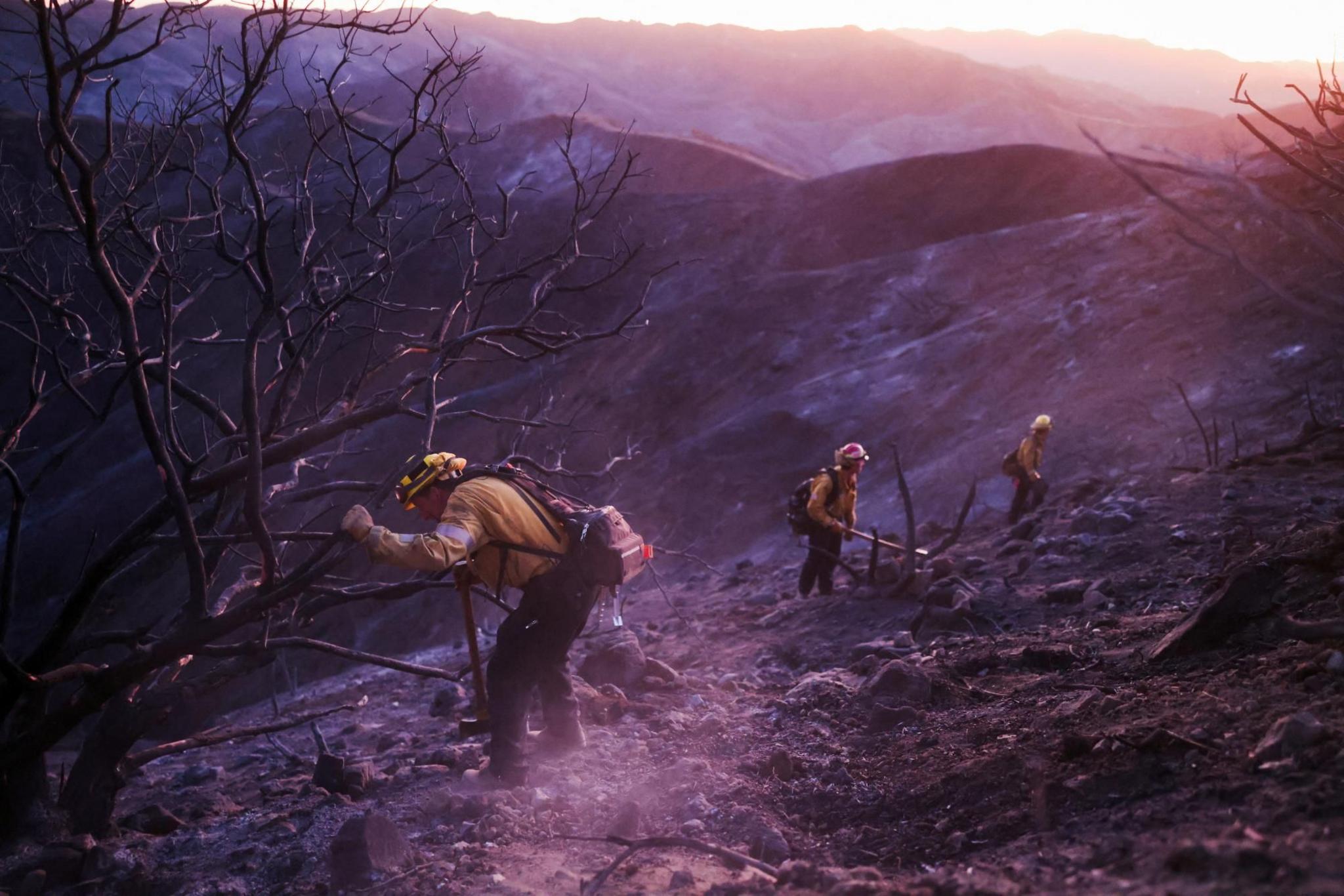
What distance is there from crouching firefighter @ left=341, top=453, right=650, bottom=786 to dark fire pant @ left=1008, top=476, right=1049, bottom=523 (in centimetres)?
819

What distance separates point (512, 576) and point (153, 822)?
2577 mm

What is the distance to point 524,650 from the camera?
15.7 feet

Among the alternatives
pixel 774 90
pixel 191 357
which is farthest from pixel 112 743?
pixel 774 90

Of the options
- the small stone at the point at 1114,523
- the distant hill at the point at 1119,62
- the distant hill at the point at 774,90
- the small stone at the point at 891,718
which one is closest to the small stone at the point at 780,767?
the small stone at the point at 891,718

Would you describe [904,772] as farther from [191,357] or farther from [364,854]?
[191,357]

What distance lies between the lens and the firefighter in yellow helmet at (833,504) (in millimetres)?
9219

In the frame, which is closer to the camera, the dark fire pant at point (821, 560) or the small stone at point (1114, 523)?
the small stone at point (1114, 523)

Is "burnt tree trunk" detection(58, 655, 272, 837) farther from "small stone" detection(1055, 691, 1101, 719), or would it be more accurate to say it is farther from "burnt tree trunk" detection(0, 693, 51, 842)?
"small stone" detection(1055, 691, 1101, 719)

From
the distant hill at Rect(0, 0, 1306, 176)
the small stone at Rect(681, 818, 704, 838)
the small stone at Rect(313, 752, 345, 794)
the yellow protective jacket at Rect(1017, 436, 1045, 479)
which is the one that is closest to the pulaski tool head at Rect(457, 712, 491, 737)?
the small stone at Rect(313, 752, 345, 794)

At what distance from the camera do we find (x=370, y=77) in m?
59.8

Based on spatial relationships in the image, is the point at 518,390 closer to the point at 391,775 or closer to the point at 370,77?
the point at 391,775

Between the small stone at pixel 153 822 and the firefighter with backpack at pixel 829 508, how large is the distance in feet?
18.2

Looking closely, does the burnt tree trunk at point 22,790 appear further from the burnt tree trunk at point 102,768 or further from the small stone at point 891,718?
the small stone at point 891,718

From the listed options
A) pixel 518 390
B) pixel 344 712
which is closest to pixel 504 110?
pixel 518 390
